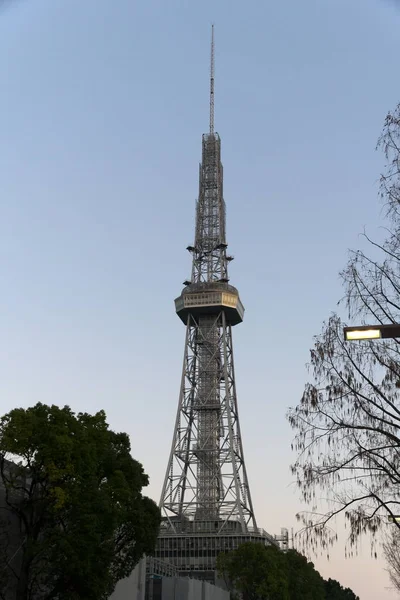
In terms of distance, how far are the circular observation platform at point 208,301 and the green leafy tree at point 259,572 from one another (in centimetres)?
7354

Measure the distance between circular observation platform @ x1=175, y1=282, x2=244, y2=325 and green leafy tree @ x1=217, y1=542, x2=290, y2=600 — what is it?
73.5m

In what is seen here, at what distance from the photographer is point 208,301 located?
15762 centimetres

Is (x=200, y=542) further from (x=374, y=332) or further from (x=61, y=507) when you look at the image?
(x=374, y=332)

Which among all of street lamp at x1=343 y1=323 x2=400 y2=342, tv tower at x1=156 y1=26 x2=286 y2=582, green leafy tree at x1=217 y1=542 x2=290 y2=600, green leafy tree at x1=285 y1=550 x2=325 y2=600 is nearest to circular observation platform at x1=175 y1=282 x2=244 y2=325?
tv tower at x1=156 y1=26 x2=286 y2=582

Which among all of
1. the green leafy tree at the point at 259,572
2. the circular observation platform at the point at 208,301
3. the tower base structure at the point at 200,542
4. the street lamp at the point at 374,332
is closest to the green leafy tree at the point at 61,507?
the street lamp at the point at 374,332

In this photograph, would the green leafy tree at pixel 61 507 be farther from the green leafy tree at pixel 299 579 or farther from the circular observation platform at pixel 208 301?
the circular observation platform at pixel 208 301

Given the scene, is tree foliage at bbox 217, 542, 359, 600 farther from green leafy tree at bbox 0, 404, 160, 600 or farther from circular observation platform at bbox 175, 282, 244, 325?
circular observation platform at bbox 175, 282, 244, 325

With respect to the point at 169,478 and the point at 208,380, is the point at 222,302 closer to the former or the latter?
the point at 208,380

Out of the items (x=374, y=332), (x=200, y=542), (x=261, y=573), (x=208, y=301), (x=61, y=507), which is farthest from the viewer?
(x=208, y=301)

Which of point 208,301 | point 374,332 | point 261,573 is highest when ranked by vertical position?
point 208,301

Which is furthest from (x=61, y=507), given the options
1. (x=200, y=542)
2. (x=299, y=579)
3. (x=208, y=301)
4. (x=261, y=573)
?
(x=208, y=301)

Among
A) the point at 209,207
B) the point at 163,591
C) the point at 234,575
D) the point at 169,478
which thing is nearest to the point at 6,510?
the point at 163,591

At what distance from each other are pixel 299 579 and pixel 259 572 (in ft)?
46.0

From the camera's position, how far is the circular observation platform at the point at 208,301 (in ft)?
517
